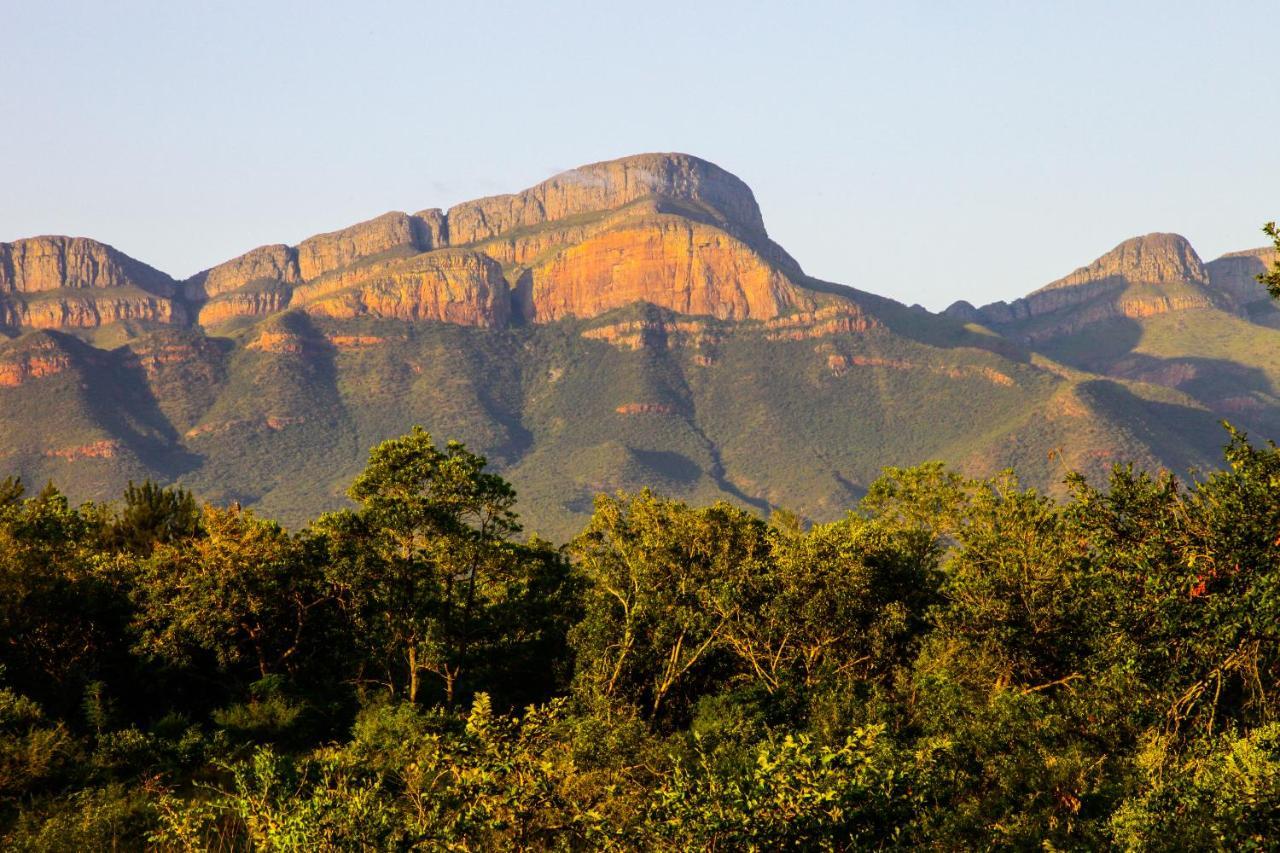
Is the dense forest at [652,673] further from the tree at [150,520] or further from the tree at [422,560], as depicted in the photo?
the tree at [150,520]

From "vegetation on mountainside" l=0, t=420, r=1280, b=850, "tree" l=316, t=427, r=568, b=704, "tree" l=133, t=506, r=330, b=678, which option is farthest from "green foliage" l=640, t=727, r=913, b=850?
"tree" l=133, t=506, r=330, b=678

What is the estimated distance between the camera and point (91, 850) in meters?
24.9

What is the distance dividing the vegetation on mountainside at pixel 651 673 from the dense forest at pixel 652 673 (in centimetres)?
12

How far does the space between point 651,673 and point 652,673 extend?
51 millimetres

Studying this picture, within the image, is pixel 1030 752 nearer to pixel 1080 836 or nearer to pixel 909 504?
pixel 1080 836

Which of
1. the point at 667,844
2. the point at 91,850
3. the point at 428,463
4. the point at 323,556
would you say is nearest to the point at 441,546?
the point at 428,463

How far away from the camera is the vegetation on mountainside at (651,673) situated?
20156 millimetres

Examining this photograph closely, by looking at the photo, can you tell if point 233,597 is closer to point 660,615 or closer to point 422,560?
point 422,560

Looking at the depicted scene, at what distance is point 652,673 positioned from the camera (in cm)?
4547

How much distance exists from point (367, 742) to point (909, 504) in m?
39.9

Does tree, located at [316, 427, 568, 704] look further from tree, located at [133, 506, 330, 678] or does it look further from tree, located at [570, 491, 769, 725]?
tree, located at [570, 491, 769, 725]

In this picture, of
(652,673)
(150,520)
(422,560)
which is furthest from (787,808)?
(150,520)

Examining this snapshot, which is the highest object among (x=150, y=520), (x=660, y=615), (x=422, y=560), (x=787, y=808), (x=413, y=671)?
(x=150, y=520)

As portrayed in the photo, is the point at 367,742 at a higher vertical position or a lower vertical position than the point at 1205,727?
lower
